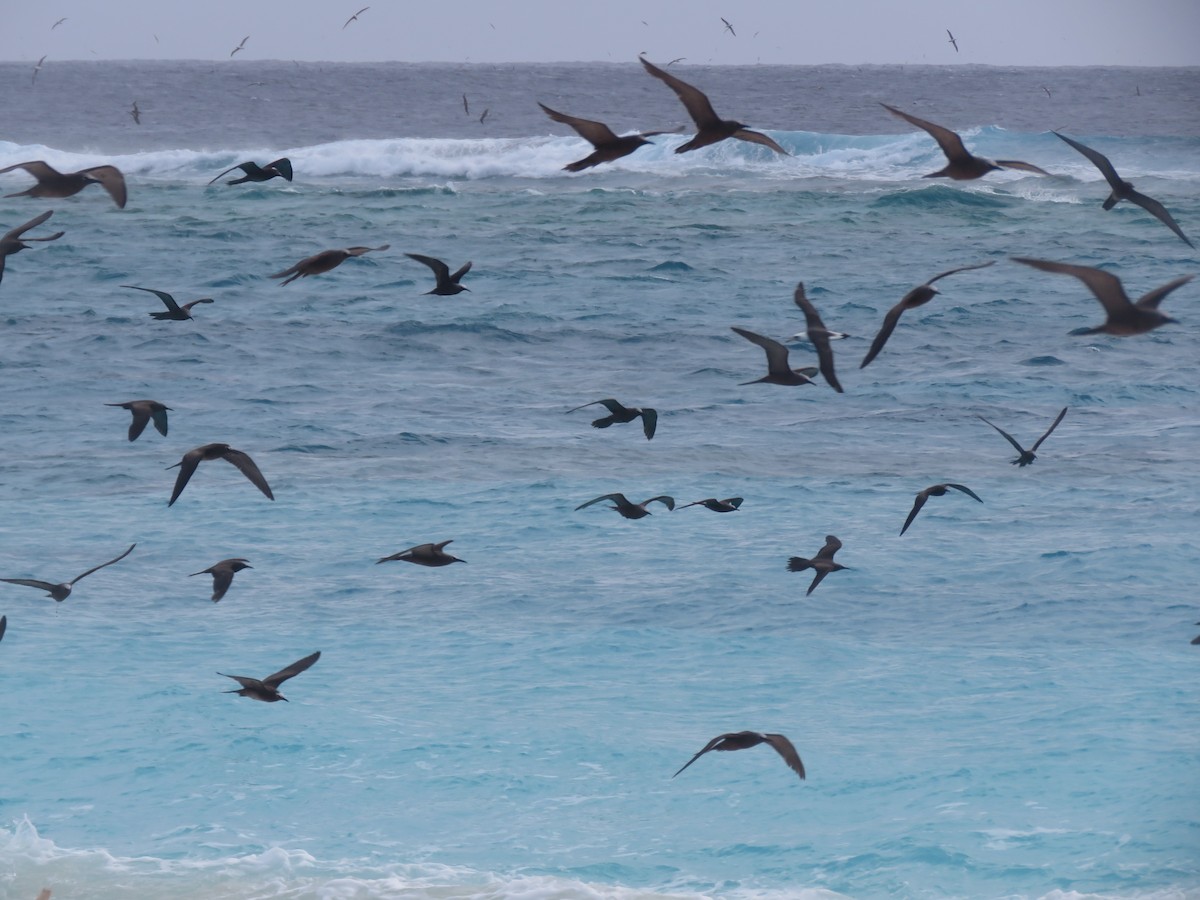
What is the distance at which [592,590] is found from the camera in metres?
13.4

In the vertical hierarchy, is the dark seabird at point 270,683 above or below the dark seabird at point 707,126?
below

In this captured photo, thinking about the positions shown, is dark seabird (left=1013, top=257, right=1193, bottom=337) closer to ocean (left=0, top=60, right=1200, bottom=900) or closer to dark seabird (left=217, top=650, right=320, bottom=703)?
ocean (left=0, top=60, right=1200, bottom=900)

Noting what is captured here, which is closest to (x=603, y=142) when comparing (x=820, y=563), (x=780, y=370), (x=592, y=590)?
(x=780, y=370)

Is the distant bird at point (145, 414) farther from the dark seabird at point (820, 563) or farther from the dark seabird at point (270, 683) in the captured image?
the dark seabird at point (820, 563)

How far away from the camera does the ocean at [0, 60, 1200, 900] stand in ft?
31.1

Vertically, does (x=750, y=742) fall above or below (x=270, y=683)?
above

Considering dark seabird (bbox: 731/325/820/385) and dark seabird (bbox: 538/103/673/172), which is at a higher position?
dark seabird (bbox: 538/103/673/172)

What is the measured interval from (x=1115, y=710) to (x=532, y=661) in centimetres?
459

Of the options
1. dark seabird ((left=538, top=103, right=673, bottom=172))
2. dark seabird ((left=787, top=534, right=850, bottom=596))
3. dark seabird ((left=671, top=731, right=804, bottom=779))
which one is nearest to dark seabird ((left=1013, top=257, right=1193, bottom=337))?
dark seabird ((left=538, top=103, right=673, bottom=172))

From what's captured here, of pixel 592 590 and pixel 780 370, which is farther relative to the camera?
pixel 592 590

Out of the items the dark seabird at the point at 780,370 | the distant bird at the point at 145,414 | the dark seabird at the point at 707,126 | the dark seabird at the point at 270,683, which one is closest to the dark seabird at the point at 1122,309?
the dark seabird at the point at 707,126

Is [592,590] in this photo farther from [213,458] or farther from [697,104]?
[697,104]

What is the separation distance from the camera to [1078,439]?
17.5 meters

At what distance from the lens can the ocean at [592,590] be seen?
948 centimetres
